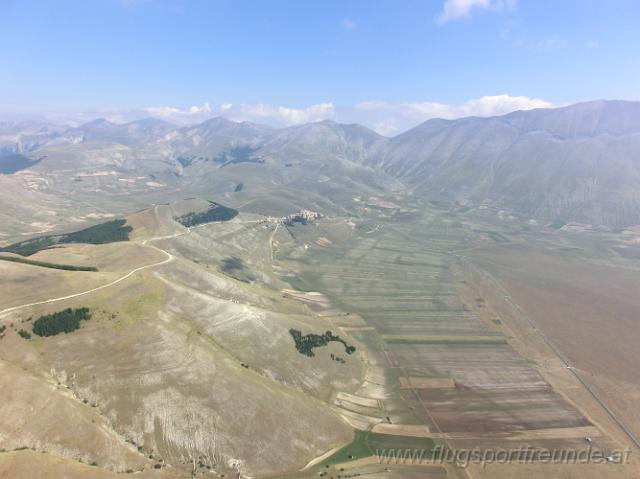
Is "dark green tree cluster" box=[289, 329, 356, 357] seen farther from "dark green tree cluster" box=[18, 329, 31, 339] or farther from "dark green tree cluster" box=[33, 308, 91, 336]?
"dark green tree cluster" box=[18, 329, 31, 339]

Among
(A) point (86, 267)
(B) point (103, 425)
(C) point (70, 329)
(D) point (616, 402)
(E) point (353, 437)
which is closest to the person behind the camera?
(B) point (103, 425)

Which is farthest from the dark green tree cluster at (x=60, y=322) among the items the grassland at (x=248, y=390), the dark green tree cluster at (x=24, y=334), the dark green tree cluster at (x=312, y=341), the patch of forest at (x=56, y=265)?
the dark green tree cluster at (x=312, y=341)

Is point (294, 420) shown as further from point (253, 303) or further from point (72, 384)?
point (253, 303)

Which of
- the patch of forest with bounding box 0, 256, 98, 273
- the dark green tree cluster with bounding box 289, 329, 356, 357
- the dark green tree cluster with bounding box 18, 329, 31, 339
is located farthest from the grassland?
the patch of forest with bounding box 0, 256, 98, 273

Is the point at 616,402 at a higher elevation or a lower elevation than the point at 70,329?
lower

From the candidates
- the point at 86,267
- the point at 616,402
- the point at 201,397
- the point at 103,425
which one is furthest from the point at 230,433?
the point at 616,402

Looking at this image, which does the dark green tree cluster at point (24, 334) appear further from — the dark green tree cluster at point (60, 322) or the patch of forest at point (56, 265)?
the patch of forest at point (56, 265)
